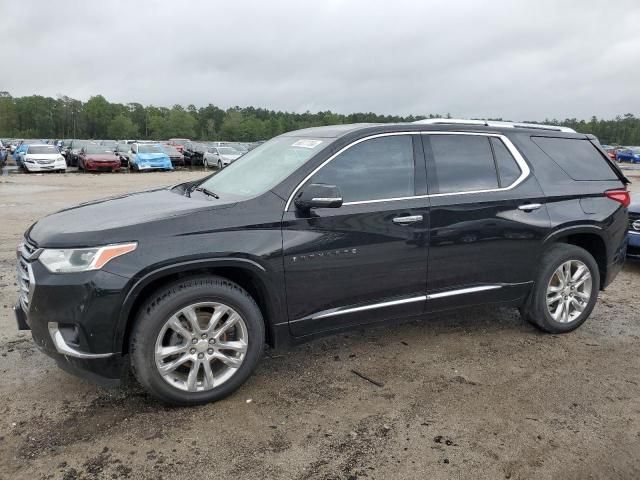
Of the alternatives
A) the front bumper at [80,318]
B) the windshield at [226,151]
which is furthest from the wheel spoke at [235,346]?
the windshield at [226,151]

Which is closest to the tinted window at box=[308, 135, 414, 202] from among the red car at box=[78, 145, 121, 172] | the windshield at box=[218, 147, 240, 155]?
the red car at box=[78, 145, 121, 172]

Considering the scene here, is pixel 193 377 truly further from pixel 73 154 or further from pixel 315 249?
pixel 73 154

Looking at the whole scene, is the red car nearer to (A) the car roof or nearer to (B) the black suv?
(B) the black suv

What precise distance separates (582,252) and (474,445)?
2437mm

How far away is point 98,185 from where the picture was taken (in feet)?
63.0

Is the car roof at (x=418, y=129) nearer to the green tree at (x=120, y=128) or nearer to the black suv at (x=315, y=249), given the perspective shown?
the black suv at (x=315, y=249)

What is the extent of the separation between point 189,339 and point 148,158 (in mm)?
27092

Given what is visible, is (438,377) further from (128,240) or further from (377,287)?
(128,240)

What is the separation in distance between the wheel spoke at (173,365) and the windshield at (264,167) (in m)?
1.11

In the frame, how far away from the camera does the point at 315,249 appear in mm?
3525

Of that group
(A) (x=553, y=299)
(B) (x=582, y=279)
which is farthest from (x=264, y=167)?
(B) (x=582, y=279)

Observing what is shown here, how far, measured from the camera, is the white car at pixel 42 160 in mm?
25095

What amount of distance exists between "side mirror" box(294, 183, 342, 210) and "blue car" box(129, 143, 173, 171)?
26.8m

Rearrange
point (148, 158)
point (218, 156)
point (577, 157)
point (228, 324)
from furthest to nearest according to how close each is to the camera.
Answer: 1. point (218, 156)
2. point (148, 158)
3. point (577, 157)
4. point (228, 324)
